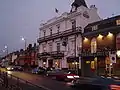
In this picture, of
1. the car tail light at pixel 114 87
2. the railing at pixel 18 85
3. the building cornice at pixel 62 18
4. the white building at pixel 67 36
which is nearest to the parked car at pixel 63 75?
the railing at pixel 18 85

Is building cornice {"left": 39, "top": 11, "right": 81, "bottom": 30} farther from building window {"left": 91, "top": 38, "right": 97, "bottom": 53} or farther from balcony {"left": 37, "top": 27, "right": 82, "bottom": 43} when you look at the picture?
building window {"left": 91, "top": 38, "right": 97, "bottom": 53}

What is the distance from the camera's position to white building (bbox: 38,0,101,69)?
44.2m

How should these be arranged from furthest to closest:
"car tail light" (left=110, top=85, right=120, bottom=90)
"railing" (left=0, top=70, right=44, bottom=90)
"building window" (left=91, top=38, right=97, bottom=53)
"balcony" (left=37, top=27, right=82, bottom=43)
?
"balcony" (left=37, top=27, right=82, bottom=43) → "building window" (left=91, top=38, right=97, bottom=53) → "railing" (left=0, top=70, right=44, bottom=90) → "car tail light" (left=110, top=85, right=120, bottom=90)

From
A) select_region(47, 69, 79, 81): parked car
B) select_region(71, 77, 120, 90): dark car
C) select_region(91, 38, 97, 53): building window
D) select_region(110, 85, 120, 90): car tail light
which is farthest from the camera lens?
select_region(91, 38, 97, 53): building window

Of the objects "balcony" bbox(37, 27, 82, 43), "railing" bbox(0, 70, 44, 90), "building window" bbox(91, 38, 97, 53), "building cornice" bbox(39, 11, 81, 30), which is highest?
"building cornice" bbox(39, 11, 81, 30)

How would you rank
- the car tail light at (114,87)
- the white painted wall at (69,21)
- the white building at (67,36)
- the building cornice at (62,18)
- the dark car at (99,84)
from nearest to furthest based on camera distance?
the car tail light at (114,87)
the dark car at (99,84)
the white building at (67,36)
the white painted wall at (69,21)
the building cornice at (62,18)

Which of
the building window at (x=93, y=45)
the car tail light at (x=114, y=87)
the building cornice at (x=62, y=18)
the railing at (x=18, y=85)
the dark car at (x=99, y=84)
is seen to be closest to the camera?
the car tail light at (x=114, y=87)

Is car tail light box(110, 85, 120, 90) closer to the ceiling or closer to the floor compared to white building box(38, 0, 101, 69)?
closer to the floor

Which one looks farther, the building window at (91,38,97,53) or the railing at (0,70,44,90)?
the building window at (91,38,97,53)

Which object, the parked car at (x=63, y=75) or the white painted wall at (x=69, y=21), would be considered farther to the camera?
the white painted wall at (x=69, y=21)

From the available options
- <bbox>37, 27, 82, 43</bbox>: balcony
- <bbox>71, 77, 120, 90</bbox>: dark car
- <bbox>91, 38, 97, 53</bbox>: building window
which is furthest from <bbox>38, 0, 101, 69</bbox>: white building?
<bbox>71, 77, 120, 90</bbox>: dark car

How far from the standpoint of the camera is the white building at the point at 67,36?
44234mm

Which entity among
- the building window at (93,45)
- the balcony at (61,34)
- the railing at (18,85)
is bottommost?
the railing at (18,85)

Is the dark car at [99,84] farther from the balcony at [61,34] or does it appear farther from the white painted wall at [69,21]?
the balcony at [61,34]
